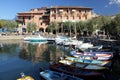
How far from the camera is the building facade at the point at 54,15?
4975 inches

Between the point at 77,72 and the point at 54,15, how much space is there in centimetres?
9483

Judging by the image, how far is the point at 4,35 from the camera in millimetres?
114938

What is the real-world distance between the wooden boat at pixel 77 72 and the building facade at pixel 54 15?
84738 mm

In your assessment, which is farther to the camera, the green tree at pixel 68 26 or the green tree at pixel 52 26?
the green tree at pixel 52 26

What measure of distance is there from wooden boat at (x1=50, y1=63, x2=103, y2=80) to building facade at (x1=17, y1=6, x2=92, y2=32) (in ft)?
278

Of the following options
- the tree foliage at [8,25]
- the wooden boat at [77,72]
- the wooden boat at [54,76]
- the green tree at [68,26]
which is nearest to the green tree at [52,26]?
the green tree at [68,26]

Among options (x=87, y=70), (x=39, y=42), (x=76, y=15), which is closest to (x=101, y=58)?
(x=87, y=70)

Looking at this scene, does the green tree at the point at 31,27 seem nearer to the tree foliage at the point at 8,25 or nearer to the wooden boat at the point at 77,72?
the tree foliage at the point at 8,25

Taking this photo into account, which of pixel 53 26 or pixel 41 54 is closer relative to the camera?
pixel 41 54

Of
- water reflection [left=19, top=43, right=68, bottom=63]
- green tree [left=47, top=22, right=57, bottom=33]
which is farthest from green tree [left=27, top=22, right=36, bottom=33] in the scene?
water reflection [left=19, top=43, right=68, bottom=63]

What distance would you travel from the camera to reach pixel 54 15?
127 m

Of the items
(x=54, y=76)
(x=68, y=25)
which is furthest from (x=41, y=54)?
(x=68, y=25)

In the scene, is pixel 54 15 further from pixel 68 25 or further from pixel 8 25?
pixel 8 25

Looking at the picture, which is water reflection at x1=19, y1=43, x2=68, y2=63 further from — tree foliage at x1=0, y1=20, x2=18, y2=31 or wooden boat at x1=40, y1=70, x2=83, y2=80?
tree foliage at x1=0, y1=20, x2=18, y2=31
